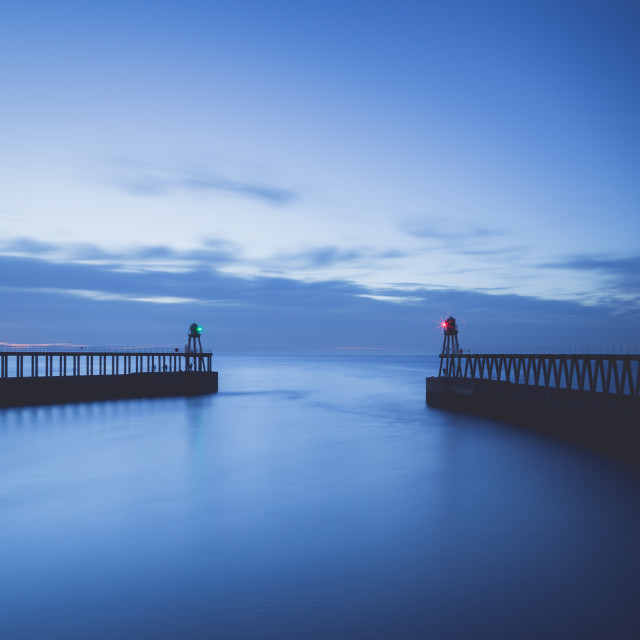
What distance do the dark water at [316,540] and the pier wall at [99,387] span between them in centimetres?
1207

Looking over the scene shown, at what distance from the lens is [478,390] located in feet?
108

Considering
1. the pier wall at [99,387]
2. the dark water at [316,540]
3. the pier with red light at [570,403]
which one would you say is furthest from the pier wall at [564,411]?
the pier wall at [99,387]

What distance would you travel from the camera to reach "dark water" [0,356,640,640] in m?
8.60

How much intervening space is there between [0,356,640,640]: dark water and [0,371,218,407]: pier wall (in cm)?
1207

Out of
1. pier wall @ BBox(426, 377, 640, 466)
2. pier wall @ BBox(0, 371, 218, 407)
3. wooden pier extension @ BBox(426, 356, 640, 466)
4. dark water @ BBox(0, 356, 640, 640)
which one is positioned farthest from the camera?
pier wall @ BBox(0, 371, 218, 407)

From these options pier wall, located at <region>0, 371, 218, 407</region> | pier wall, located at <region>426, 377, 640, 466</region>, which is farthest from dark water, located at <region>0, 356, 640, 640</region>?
pier wall, located at <region>0, 371, 218, 407</region>

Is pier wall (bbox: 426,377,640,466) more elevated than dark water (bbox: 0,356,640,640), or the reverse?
pier wall (bbox: 426,377,640,466)

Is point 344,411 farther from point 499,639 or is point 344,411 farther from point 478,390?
point 499,639

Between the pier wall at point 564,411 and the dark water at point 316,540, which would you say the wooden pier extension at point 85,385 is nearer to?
the dark water at point 316,540

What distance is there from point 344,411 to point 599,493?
2782 centimetres

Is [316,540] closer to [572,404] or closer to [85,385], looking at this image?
[572,404]

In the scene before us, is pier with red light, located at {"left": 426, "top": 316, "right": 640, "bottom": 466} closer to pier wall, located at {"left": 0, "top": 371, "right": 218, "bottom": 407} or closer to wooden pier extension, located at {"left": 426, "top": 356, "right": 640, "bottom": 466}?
wooden pier extension, located at {"left": 426, "top": 356, "right": 640, "bottom": 466}

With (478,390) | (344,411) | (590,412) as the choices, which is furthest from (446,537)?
(344,411)

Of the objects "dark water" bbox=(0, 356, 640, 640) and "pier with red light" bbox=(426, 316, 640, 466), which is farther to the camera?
"pier with red light" bbox=(426, 316, 640, 466)
